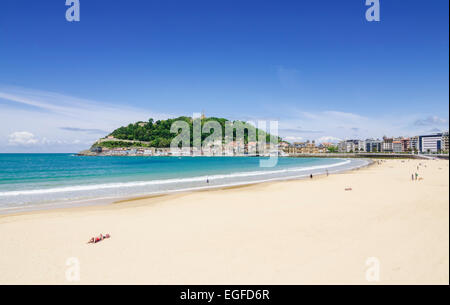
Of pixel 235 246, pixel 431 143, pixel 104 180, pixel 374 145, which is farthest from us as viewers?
pixel 374 145

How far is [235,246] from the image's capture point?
6.80 meters

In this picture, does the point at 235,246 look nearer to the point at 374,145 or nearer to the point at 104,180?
the point at 104,180

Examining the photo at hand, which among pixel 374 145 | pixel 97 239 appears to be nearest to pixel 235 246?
pixel 97 239

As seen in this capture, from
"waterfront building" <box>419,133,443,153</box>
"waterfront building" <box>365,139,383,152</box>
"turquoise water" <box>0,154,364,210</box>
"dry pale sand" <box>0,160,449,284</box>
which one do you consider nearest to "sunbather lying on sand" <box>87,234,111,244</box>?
"dry pale sand" <box>0,160,449,284</box>

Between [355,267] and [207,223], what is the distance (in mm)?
5488

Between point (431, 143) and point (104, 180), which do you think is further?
point (431, 143)

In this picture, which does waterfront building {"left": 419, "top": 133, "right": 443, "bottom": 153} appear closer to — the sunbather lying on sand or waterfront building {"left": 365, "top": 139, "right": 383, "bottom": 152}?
waterfront building {"left": 365, "top": 139, "right": 383, "bottom": 152}

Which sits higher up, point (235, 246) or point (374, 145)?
point (374, 145)

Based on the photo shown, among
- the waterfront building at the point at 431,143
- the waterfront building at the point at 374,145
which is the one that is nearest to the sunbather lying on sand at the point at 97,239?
the waterfront building at the point at 431,143

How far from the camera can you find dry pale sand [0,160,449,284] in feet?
16.8

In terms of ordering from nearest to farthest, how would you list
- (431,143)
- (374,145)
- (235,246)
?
(235,246), (431,143), (374,145)
